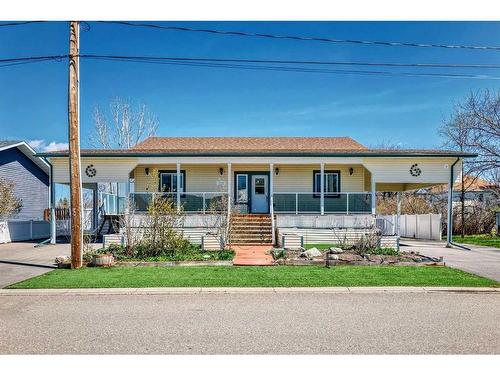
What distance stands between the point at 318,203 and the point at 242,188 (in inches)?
165

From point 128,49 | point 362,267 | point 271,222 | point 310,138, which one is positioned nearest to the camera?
point 362,267

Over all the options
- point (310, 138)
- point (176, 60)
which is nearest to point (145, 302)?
point (176, 60)

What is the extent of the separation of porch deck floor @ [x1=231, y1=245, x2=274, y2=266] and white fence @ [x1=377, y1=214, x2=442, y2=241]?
726cm

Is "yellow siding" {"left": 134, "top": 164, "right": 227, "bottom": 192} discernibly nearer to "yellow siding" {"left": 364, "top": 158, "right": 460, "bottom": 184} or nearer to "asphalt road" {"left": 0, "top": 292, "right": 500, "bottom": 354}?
"yellow siding" {"left": 364, "top": 158, "right": 460, "bottom": 184}

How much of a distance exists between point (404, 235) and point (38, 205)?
2548cm

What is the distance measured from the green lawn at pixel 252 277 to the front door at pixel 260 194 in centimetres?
1017

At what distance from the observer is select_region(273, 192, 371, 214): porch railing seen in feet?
59.8

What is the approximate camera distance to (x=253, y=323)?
5.52 metres

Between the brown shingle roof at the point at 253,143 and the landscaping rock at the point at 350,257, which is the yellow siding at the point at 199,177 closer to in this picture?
the brown shingle roof at the point at 253,143

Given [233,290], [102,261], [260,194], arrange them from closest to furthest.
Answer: [233,290] < [102,261] < [260,194]

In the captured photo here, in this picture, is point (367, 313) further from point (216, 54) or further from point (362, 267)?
point (216, 54)

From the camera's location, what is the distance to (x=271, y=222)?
17.4 m

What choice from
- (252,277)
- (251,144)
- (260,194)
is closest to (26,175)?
(251,144)

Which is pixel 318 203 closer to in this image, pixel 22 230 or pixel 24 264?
pixel 24 264
